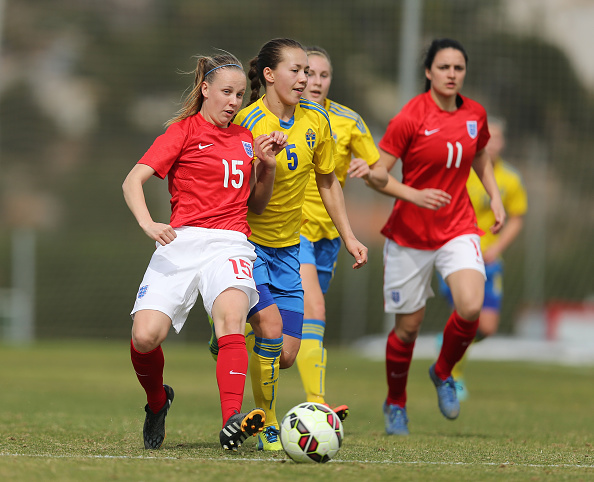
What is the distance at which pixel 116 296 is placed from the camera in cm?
2467

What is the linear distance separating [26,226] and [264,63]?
104 ft

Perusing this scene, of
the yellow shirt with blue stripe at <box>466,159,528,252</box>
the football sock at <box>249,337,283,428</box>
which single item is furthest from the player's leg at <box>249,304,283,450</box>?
the yellow shirt with blue stripe at <box>466,159,528,252</box>

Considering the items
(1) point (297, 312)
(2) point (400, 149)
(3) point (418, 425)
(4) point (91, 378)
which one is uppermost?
(2) point (400, 149)

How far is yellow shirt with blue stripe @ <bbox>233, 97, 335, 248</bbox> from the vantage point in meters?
5.82

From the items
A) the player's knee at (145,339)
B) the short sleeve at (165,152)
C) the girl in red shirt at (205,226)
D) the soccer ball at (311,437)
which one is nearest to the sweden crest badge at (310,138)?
the girl in red shirt at (205,226)

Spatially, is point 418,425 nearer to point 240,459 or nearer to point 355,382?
point 240,459

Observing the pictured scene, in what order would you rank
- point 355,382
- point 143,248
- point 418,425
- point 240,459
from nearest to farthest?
point 240,459
point 418,425
point 355,382
point 143,248

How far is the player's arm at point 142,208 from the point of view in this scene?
16.1 ft

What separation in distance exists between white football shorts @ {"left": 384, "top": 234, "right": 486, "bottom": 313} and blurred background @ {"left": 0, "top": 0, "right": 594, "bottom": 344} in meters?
6.81

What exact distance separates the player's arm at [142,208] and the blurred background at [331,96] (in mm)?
8989

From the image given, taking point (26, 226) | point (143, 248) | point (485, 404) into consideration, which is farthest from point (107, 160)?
point (485, 404)

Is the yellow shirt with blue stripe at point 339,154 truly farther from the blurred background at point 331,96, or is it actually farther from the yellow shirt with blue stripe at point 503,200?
the blurred background at point 331,96

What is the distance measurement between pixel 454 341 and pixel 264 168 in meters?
2.34

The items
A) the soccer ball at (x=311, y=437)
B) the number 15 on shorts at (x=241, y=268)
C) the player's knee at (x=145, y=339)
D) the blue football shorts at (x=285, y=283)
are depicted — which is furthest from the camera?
the blue football shorts at (x=285, y=283)
